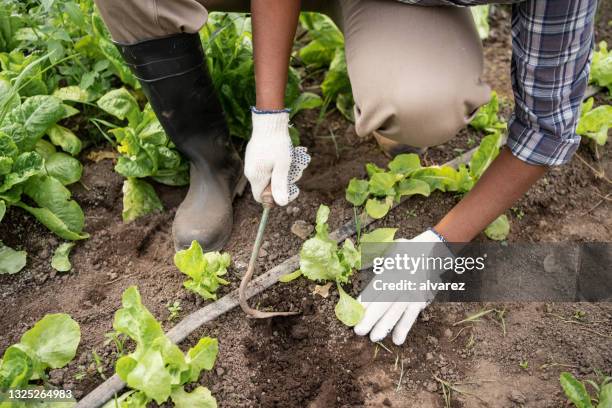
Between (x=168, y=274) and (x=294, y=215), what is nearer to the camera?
(x=168, y=274)

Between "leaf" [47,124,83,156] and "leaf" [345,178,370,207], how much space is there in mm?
903

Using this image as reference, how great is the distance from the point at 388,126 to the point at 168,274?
0.77 metres

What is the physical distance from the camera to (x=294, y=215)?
1.89 m

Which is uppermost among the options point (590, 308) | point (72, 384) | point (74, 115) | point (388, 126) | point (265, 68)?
point (265, 68)

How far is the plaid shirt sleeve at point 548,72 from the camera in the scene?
1.30 m

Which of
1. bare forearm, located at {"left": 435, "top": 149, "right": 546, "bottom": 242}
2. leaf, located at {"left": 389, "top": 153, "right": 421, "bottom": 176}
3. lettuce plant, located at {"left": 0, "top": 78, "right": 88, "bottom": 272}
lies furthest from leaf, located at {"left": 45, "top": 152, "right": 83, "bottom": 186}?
bare forearm, located at {"left": 435, "top": 149, "right": 546, "bottom": 242}

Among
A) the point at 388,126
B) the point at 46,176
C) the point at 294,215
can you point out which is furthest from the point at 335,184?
the point at 46,176

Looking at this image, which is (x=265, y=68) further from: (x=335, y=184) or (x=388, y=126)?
(x=335, y=184)

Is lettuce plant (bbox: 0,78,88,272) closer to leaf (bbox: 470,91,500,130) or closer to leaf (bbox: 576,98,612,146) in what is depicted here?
leaf (bbox: 470,91,500,130)

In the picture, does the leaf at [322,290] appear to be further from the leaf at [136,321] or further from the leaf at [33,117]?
the leaf at [33,117]

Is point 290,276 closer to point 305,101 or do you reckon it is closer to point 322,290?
point 322,290

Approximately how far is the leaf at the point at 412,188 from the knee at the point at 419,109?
230 mm

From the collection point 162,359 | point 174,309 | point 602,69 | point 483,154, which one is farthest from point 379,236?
point 602,69

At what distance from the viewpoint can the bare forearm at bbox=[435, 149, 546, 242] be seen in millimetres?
1536
